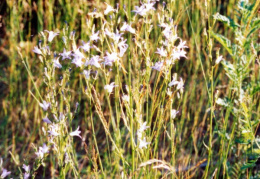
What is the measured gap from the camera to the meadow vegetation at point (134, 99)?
4.37ft

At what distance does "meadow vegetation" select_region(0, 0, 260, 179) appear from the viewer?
133cm

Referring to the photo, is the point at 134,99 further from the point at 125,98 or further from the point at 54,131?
the point at 54,131

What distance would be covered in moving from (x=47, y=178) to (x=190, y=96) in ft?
3.83

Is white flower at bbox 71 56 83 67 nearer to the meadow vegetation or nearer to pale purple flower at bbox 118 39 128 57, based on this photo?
the meadow vegetation

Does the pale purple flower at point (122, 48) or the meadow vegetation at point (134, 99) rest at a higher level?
the pale purple flower at point (122, 48)

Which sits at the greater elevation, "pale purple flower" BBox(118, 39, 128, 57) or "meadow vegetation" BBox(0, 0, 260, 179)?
"pale purple flower" BBox(118, 39, 128, 57)

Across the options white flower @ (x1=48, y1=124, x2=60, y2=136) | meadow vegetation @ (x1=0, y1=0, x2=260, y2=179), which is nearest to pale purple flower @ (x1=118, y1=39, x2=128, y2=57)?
meadow vegetation @ (x1=0, y1=0, x2=260, y2=179)

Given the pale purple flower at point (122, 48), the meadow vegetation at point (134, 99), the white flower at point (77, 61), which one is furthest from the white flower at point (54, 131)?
the pale purple flower at point (122, 48)

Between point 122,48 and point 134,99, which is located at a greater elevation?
point 122,48

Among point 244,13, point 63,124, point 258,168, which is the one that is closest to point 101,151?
point 258,168

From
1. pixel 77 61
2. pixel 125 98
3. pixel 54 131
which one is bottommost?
pixel 54 131

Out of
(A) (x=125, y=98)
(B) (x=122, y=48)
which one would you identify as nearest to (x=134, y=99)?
(A) (x=125, y=98)

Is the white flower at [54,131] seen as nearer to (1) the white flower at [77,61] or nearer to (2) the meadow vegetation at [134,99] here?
(2) the meadow vegetation at [134,99]

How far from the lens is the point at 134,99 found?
4.39 feet
